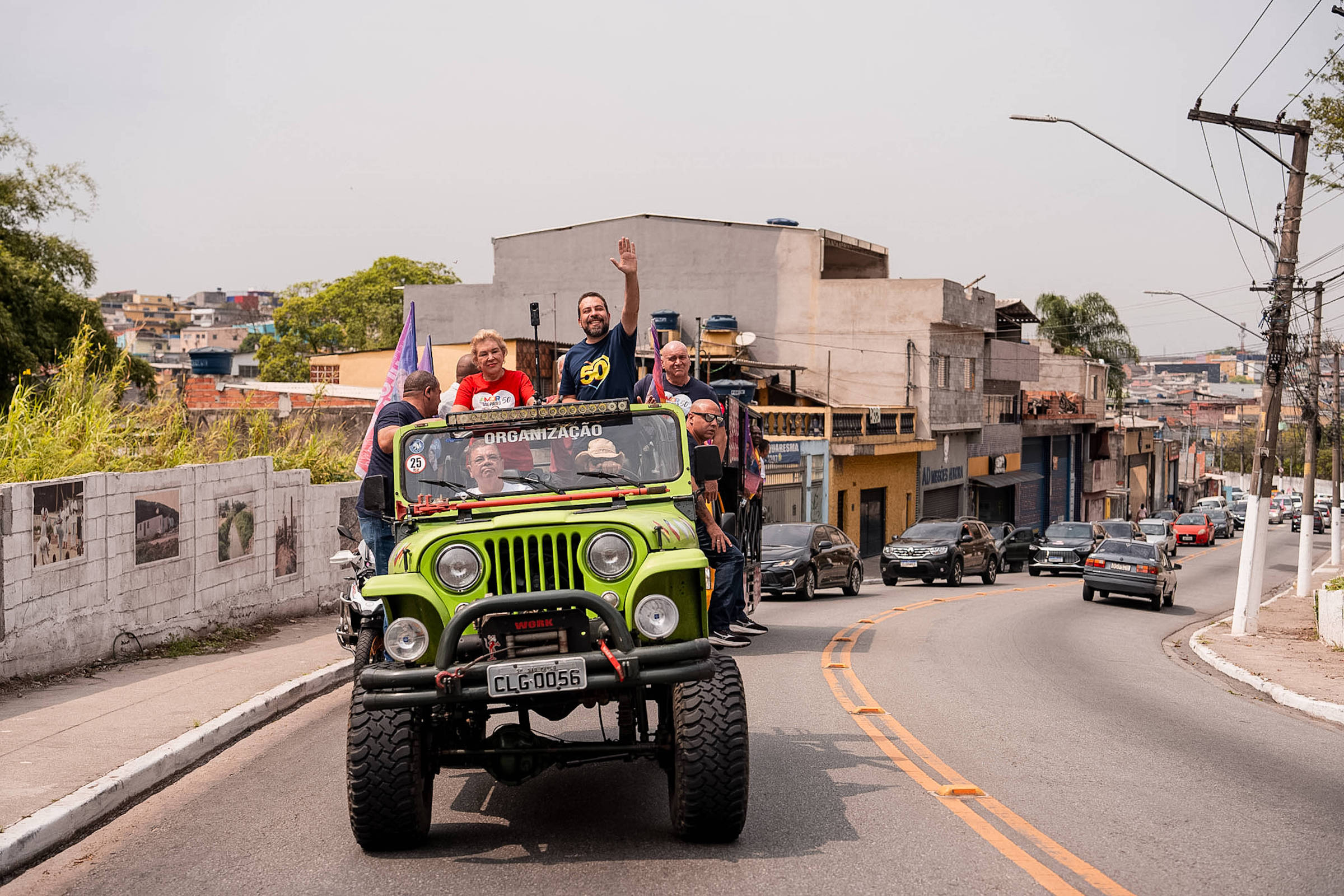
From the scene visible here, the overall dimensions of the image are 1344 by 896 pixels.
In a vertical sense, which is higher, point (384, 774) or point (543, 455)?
point (543, 455)

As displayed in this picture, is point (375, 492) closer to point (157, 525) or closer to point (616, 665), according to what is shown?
point (616, 665)

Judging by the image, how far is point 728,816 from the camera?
608 cm

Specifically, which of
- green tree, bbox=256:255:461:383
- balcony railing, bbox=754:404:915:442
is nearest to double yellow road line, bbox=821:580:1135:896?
balcony railing, bbox=754:404:915:442

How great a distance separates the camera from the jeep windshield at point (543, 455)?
22.7ft

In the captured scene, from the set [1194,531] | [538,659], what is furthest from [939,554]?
[1194,531]

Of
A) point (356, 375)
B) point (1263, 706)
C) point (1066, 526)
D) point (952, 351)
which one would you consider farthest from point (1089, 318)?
point (1263, 706)

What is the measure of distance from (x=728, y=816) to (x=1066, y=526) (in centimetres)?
3817

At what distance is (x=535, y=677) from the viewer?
19.1 ft

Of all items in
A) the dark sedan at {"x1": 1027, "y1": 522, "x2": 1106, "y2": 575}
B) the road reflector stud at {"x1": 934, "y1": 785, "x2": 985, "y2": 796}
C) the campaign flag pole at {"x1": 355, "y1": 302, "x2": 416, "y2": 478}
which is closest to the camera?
the road reflector stud at {"x1": 934, "y1": 785, "x2": 985, "y2": 796}

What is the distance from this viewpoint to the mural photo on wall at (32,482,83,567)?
1089 centimetres

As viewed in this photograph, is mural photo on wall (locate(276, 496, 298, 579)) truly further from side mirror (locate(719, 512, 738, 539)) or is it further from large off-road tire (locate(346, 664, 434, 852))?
large off-road tire (locate(346, 664, 434, 852))

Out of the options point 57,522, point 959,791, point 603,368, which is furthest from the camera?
point 57,522

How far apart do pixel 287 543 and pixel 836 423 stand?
30.9m

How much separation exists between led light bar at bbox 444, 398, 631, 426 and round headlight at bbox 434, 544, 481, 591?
112cm
